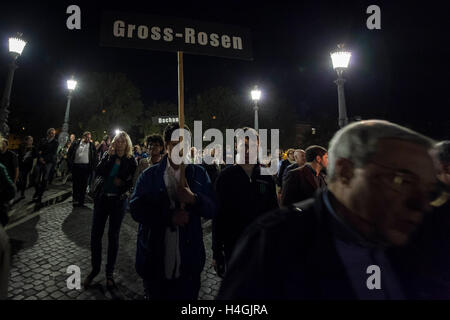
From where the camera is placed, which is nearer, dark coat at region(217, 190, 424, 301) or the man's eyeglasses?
dark coat at region(217, 190, 424, 301)

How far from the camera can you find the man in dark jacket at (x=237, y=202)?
9.93 ft

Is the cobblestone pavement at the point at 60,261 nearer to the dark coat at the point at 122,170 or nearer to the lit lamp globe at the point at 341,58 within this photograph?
the dark coat at the point at 122,170

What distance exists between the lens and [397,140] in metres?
1.14

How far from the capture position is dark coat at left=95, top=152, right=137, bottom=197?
3865mm

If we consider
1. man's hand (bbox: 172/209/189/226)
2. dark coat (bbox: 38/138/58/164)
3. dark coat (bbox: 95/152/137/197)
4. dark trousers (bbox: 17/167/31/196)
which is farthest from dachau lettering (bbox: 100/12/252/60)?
dark trousers (bbox: 17/167/31/196)

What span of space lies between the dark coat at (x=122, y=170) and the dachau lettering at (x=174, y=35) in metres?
2.11

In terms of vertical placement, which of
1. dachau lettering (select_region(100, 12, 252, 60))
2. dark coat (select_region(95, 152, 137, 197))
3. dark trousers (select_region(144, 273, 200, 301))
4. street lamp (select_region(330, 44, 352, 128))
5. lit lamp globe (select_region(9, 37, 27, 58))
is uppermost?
lit lamp globe (select_region(9, 37, 27, 58))

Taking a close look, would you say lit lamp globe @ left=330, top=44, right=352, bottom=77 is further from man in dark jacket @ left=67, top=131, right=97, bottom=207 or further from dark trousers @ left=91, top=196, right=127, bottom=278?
man in dark jacket @ left=67, top=131, right=97, bottom=207

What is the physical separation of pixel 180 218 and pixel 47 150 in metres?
8.12

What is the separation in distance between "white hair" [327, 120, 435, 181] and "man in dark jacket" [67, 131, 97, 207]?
809 centimetres

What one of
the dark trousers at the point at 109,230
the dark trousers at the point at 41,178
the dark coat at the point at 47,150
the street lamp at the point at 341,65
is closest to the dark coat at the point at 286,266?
the dark trousers at the point at 109,230
